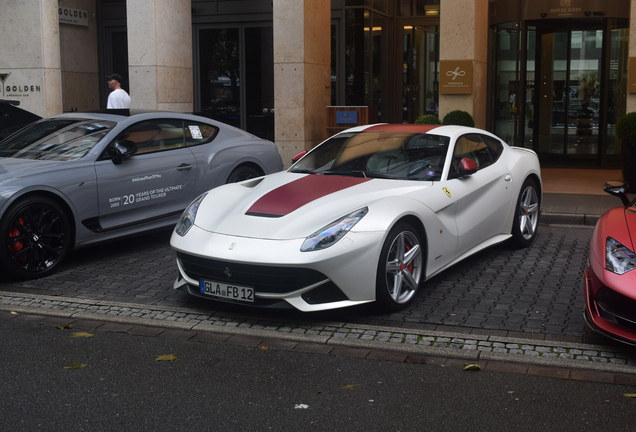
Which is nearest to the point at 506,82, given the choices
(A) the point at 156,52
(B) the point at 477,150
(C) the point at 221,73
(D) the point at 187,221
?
(C) the point at 221,73

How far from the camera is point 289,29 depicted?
13609 mm

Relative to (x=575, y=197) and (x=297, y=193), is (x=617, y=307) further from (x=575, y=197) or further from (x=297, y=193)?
(x=575, y=197)

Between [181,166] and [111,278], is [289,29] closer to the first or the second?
[181,166]

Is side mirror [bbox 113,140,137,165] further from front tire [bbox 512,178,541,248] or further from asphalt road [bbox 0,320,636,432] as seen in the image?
front tire [bbox 512,178,541,248]

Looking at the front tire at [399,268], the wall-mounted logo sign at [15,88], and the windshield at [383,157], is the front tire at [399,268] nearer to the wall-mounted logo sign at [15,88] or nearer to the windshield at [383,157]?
the windshield at [383,157]

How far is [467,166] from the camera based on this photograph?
6.49 metres

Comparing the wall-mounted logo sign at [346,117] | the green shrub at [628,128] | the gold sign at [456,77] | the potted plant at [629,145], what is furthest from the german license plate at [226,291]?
the wall-mounted logo sign at [346,117]

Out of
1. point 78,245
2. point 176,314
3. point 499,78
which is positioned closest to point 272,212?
point 176,314

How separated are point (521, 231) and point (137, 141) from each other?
4223mm

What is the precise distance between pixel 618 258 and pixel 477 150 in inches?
106

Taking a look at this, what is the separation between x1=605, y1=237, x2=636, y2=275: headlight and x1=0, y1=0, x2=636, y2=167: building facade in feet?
26.6

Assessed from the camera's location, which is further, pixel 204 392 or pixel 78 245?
pixel 78 245

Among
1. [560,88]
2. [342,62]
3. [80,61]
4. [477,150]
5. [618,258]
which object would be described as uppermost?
[80,61]

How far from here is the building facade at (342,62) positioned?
44.9ft
